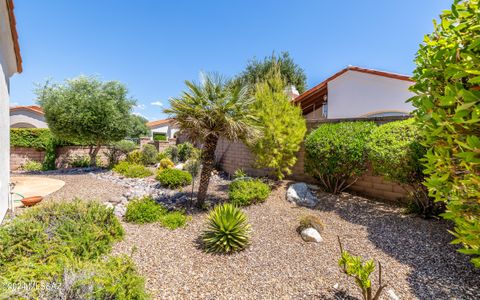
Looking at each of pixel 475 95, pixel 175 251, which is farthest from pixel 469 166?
pixel 175 251

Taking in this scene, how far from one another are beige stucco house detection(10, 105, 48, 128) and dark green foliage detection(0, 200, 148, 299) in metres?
21.2

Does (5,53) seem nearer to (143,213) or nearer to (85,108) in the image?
(143,213)

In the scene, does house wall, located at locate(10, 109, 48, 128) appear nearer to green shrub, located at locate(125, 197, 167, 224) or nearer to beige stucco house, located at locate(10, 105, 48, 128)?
beige stucco house, located at locate(10, 105, 48, 128)

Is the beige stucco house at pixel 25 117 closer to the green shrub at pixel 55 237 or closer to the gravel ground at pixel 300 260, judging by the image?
the green shrub at pixel 55 237

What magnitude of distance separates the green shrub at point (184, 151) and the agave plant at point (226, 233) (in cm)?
1042

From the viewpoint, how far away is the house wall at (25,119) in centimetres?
1975

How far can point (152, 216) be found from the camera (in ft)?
18.4

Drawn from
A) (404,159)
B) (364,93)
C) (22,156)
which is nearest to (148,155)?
(22,156)

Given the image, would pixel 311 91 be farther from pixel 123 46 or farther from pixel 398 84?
pixel 123 46

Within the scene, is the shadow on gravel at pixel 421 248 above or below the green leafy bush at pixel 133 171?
below

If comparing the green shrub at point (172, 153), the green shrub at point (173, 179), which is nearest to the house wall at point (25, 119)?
the green shrub at point (172, 153)

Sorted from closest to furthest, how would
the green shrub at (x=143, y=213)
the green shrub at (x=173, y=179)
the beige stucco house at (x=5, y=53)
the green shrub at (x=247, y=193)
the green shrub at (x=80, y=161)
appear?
the beige stucco house at (x=5, y=53)
the green shrub at (x=143, y=213)
the green shrub at (x=247, y=193)
the green shrub at (x=173, y=179)
the green shrub at (x=80, y=161)

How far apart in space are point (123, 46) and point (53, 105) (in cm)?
463

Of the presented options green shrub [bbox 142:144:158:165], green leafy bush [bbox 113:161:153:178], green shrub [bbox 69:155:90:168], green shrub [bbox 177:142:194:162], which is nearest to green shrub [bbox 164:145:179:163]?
green shrub [bbox 177:142:194:162]
